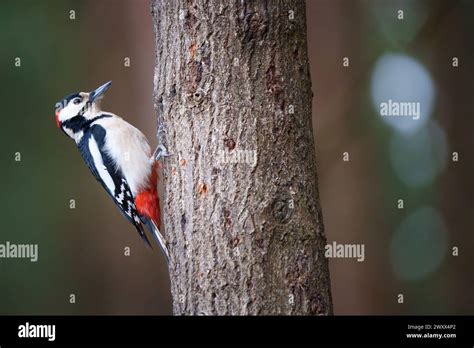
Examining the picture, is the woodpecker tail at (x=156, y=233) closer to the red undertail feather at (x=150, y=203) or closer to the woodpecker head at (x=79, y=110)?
the red undertail feather at (x=150, y=203)

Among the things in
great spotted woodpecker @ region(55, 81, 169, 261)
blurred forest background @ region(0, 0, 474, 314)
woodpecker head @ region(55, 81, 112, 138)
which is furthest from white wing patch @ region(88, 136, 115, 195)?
blurred forest background @ region(0, 0, 474, 314)

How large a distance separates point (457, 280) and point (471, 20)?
142cm

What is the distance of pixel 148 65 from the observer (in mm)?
3387

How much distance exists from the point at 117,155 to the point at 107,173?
0.34 ft

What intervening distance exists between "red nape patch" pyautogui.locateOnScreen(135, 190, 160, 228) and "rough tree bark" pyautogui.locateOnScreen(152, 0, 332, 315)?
0.56 meters

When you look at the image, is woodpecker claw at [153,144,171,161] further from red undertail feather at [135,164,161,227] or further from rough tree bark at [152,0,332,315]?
red undertail feather at [135,164,161,227]

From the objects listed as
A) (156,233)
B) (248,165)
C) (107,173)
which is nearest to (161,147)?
(248,165)

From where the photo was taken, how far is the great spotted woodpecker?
7.80 ft

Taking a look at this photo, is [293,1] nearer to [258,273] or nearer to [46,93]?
[258,273]

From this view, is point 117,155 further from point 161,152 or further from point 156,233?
point 161,152

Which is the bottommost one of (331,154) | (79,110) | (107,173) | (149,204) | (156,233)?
(156,233)

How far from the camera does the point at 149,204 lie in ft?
7.92

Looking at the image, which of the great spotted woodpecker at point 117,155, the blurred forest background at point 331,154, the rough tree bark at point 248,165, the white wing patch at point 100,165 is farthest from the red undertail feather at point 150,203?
the blurred forest background at point 331,154
